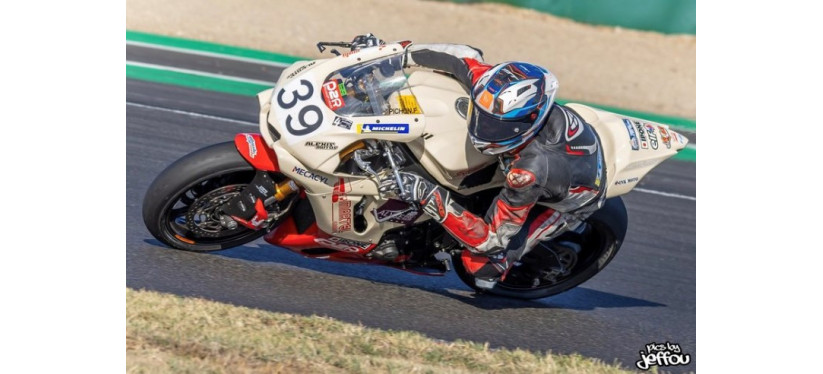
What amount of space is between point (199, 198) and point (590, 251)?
242cm

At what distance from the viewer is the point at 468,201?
209 inches

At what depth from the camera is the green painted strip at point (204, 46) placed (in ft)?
38.7

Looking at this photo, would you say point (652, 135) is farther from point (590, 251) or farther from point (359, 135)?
point (359, 135)

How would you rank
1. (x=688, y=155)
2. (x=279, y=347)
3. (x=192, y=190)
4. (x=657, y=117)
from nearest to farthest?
1. (x=279, y=347)
2. (x=192, y=190)
3. (x=688, y=155)
4. (x=657, y=117)

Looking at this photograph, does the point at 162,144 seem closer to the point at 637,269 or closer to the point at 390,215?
the point at 390,215

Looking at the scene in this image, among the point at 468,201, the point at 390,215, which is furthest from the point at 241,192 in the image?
the point at 468,201

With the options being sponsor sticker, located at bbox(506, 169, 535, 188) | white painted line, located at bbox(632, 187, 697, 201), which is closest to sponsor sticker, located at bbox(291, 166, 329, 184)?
sponsor sticker, located at bbox(506, 169, 535, 188)

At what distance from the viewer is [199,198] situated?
517 centimetres

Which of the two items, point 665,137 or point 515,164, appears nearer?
point 515,164

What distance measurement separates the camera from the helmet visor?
4.60m

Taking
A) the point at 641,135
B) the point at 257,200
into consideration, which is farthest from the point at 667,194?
the point at 257,200

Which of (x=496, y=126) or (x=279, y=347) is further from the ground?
(x=496, y=126)

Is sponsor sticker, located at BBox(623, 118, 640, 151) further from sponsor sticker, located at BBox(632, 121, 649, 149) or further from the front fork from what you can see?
the front fork

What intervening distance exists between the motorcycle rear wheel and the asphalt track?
13cm
